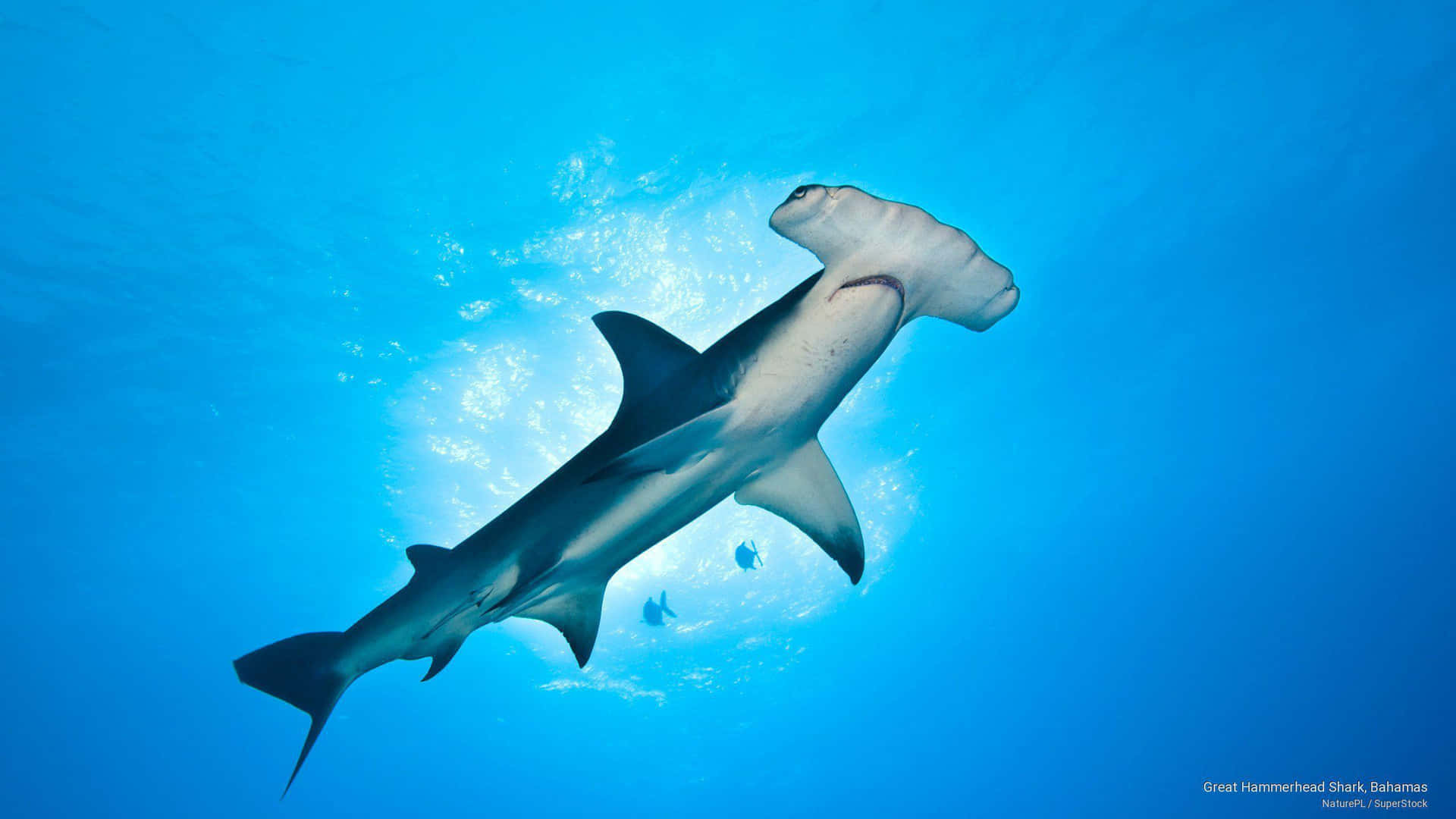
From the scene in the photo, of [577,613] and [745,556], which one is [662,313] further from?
[577,613]

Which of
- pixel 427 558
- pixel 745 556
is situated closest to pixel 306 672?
pixel 427 558

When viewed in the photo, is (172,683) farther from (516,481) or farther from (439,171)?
(439,171)

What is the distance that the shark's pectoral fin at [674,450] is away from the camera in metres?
2.68

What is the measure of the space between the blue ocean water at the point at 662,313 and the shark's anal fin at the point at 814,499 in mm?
6360

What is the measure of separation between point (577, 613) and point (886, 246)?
9.41ft

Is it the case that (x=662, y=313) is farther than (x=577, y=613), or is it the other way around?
(x=662, y=313)

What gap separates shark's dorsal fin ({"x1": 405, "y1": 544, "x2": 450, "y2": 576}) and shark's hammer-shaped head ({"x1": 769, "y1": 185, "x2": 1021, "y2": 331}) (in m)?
2.39

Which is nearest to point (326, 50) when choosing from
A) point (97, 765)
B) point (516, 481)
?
point (516, 481)

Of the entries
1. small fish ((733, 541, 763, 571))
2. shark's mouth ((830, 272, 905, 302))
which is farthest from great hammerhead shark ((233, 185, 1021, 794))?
small fish ((733, 541, 763, 571))

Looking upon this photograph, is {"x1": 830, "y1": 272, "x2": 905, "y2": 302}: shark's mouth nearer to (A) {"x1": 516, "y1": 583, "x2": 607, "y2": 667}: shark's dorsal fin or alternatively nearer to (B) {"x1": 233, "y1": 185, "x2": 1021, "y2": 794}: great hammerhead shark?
(B) {"x1": 233, "y1": 185, "x2": 1021, "y2": 794}: great hammerhead shark

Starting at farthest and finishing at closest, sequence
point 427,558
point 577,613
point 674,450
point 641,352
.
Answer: point 577,613 < point 427,558 < point 641,352 < point 674,450

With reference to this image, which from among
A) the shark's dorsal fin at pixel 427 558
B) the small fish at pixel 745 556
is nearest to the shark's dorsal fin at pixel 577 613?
the shark's dorsal fin at pixel 427 558

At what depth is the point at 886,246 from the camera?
2.46 m

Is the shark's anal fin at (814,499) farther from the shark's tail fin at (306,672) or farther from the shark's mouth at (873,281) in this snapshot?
the shark's tail fin at (306,672)
